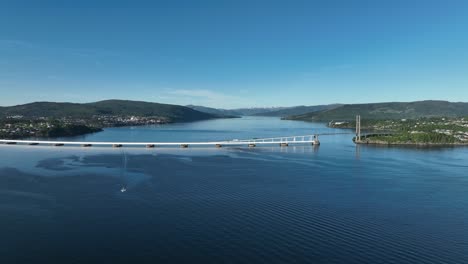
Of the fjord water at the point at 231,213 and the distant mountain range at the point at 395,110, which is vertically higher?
the distant mountain range at the point at 395,110

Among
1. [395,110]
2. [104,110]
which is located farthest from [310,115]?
[104,110]

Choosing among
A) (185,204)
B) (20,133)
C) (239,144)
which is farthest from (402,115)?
(185,204)

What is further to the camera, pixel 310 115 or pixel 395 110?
pixel 310 115

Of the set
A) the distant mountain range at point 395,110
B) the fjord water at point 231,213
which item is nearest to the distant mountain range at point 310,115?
the distant mountain range at point 395,110

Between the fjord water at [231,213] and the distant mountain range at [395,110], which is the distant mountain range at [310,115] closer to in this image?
the distant mountain range at [395,110]

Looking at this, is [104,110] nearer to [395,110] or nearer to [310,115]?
[310,115]

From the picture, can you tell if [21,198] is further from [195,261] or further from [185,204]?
[195,261]
